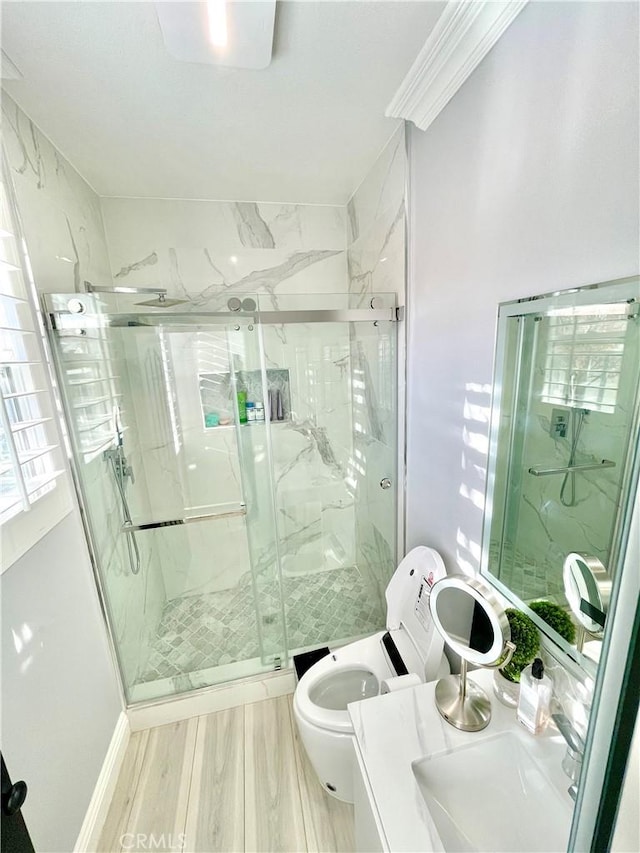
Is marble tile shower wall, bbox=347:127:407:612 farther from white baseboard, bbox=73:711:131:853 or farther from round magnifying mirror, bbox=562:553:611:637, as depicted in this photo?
white baseboard, bbox=73:711:131:853

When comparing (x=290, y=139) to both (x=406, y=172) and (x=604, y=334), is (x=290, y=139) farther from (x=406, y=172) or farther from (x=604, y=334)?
(x=604, y=334)

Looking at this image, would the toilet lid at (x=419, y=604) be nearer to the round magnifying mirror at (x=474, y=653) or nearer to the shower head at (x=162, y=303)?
the round magnifying mirror at (x=474, y=653)

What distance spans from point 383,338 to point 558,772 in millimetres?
1652

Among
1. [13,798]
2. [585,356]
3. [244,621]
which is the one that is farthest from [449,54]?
[244,621]

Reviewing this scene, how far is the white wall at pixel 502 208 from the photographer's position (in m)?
0.67

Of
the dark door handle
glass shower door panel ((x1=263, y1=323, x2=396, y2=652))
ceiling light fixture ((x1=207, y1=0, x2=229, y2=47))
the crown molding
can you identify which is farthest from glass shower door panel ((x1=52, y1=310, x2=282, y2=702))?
the crown molding

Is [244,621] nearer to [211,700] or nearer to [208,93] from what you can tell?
[211,700]

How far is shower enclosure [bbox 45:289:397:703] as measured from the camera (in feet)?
5.60

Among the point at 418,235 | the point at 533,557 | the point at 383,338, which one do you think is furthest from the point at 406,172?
the point at 533,557

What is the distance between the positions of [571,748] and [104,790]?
1.72 metres

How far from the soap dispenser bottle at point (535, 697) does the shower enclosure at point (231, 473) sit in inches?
44.0

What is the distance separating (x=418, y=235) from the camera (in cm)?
144

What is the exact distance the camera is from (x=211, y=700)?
176cm

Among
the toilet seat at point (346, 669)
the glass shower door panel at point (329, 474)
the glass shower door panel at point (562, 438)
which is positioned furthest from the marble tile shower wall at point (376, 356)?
the glass shower door panel at point (562, 438)
